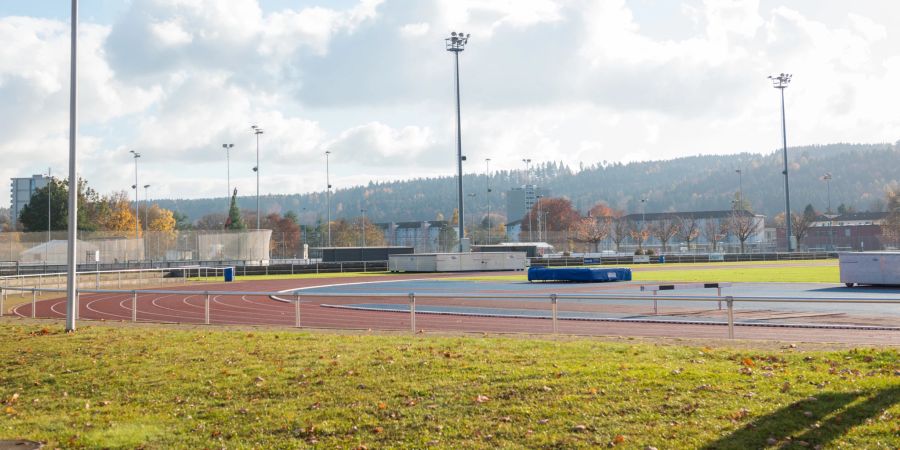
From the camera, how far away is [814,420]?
774 cm

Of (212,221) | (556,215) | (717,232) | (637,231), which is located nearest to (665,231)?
(637,231)

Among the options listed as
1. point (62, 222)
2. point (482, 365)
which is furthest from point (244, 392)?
point (62, 222)

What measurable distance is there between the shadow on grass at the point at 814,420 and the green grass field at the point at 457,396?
0.07 feet

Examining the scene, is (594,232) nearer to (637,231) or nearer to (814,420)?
(637,231)

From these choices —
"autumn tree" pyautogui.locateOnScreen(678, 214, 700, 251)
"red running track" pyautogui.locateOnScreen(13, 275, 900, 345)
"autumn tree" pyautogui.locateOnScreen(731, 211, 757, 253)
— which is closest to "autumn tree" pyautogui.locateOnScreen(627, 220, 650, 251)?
"autumn tree" pyautogui.locateOnScreen(678, 214, 700, 251)

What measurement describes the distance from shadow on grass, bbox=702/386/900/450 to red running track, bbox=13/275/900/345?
640 cm

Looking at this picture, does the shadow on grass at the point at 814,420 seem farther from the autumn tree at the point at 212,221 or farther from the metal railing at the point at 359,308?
the autumn tree at the point at 212,221

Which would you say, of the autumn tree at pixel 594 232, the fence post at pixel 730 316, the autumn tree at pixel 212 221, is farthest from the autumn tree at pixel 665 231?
the fence post at pixel 730 316

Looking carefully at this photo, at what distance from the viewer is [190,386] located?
35.0ft

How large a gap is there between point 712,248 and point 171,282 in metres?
76.8

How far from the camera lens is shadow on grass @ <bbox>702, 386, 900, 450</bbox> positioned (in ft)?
23.8

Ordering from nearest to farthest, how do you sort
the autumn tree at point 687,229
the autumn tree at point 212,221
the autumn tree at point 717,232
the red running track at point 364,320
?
the red running track at point 364,320 → the autumn tree at point 717,232 → the autumn tree at point 687,229 → the autumn tree at point 212,221

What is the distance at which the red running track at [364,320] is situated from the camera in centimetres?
1599

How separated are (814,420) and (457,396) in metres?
3.94
